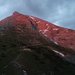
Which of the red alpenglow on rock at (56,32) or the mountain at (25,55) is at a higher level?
the red alpenglow on rock at (56,32)

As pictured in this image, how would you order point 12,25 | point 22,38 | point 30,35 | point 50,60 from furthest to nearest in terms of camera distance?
1. point 12,25
2. point 30,35
3. point 22,38
4. point 50,60

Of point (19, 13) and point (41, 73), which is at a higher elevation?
point (19, 13)

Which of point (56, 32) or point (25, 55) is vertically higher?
point (56, 32)

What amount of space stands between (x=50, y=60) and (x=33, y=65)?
1334cm

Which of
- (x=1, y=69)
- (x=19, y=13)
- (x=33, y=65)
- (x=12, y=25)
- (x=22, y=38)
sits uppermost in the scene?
(x=19, y=13)

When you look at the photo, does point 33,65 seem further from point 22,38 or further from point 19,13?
point 19,13

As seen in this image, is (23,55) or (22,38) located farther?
(22,38)

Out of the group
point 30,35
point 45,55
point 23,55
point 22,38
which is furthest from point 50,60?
point 30,35

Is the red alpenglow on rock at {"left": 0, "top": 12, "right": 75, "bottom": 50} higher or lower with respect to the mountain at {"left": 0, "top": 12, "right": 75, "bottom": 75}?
higher

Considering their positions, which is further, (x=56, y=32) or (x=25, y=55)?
(x=56, y=32)

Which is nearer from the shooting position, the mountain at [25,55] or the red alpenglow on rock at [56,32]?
the mountain at [25,55]

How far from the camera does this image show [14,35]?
125 meters

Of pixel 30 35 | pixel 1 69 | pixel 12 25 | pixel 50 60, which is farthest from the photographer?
pixel 12 25

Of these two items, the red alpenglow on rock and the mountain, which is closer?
the mountain
